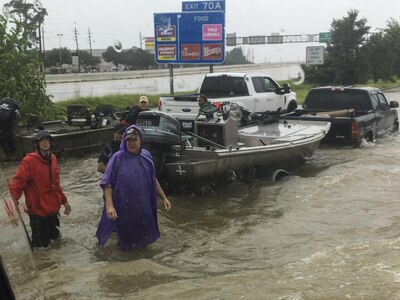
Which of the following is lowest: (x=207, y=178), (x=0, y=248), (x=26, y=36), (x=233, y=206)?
(x=233, y=206)

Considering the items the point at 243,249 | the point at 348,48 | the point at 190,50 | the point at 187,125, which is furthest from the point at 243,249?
the point at 348,48

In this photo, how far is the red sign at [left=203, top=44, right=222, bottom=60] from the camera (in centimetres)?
2084

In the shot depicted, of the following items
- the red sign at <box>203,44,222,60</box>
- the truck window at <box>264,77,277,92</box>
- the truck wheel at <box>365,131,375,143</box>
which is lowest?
the truck wheel at <box>365,131,375,143</box>

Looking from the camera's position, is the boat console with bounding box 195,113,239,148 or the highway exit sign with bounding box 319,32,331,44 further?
the highway exit sign with bounding box 319,32,331,44

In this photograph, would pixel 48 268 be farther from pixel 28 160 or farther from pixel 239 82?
pixel 239 82

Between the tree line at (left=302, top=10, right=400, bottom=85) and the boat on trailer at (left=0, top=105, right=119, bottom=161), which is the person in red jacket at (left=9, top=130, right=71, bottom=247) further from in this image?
the tree line at (left=302, top=10, right=400, bottom=85)

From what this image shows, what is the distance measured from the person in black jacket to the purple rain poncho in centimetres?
607

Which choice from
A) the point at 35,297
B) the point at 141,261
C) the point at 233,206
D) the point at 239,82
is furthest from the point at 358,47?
the point at 35,297

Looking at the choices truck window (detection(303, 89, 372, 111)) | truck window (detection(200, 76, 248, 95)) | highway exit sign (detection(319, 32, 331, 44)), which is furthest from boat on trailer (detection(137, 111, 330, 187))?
highway exit sign (detection(319, 32, 331, 44))

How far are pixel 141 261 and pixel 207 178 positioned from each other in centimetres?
266

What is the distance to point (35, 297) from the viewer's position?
258 centimetres

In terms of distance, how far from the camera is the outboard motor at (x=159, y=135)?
7180 millimetres

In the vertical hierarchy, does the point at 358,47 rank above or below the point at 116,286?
above

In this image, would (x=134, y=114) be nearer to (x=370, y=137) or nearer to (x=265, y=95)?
(x=265, y=95)
